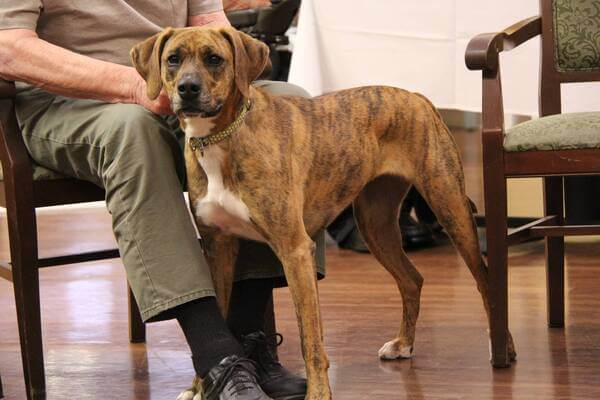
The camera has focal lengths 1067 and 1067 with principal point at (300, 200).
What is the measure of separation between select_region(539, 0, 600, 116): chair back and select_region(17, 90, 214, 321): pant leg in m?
1.05

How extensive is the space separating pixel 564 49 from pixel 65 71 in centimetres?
126

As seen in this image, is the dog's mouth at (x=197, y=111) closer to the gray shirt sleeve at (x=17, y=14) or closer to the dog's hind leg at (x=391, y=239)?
the gray shirt sleeve at (x=17, y=14)

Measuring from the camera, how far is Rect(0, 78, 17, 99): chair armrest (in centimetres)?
212

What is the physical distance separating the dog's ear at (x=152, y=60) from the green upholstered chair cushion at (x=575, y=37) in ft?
3.74

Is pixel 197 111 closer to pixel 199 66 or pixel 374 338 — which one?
pixel 199 66

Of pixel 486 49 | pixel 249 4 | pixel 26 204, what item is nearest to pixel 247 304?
pixel 26 204

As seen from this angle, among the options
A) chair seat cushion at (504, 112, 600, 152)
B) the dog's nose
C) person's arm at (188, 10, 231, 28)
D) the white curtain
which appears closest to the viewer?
the dog's nose

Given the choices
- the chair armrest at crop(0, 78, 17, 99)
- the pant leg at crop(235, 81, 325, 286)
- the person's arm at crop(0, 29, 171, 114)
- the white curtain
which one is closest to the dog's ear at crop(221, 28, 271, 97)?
the person's arm at crop(0, 29, 171, 114)

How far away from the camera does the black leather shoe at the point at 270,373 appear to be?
2074mm

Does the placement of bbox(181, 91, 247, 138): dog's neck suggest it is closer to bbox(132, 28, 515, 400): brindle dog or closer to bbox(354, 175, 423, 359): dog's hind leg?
bbox(132, 28, 515, 400): brindle dog

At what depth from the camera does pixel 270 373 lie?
84.7 inches

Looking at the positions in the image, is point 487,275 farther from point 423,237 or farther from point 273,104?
point 423,237

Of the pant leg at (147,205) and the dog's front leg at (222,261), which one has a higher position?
the pant leg at (147,205)

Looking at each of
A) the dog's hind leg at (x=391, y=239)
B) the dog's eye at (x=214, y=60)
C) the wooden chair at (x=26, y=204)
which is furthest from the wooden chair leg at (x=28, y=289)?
the dog's hind leg at (x=391, y=239)
